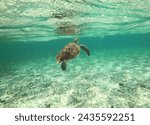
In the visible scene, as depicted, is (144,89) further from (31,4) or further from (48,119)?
(31,4)

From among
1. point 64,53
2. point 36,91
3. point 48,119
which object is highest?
point 64,53

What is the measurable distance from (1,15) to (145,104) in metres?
15.9

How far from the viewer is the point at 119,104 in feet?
33.4

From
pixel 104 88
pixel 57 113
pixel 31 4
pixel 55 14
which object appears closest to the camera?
pixel 57 113

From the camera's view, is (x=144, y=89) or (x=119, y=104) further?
(x=144, y=89)

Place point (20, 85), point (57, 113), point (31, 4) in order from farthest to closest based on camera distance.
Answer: point (20, 85) → point (31, 4) → point (57, 113)

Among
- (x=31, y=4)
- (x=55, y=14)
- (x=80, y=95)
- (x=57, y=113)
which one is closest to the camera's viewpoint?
(x=57, y=113)

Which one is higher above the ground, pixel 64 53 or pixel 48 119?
pixel 64 53

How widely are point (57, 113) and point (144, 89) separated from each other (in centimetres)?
741

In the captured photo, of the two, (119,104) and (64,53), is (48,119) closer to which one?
(64,53)

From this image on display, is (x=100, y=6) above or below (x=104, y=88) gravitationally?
above

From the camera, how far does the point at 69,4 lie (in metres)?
14.5

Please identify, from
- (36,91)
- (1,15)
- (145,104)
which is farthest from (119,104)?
(1,15)

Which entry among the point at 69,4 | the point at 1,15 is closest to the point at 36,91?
the point at 69,4
